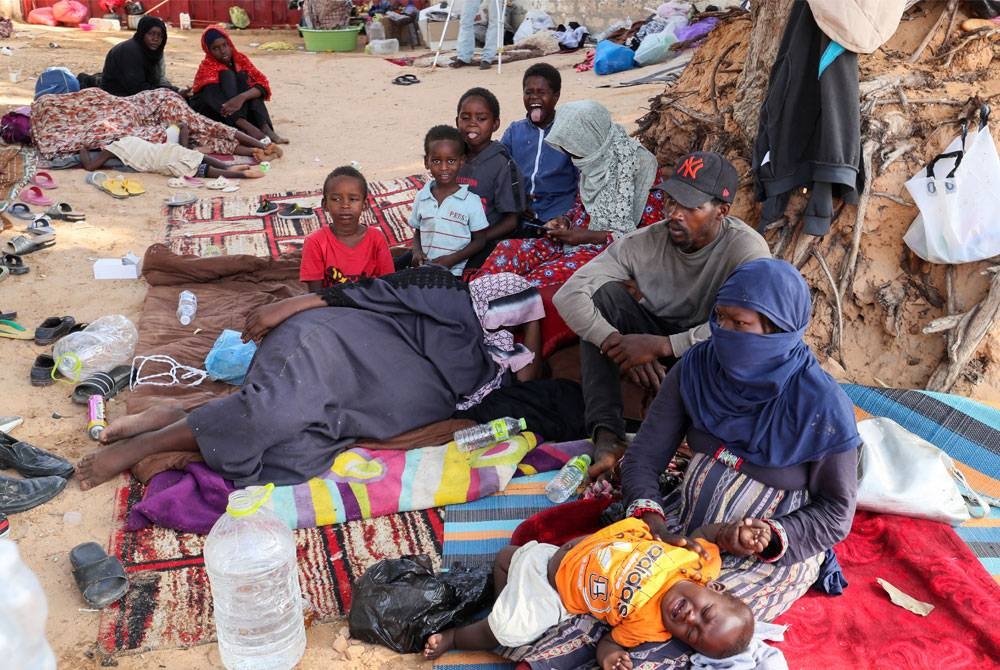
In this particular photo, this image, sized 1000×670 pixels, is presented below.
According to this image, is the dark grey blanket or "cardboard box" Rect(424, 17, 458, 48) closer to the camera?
the dark grey blanket

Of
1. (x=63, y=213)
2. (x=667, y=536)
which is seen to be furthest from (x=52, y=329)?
(x=667, y=536)

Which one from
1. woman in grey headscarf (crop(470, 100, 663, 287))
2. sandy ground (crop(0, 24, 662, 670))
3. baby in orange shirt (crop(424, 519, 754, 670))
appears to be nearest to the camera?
baby in orange shirt (crop(424, 519, 754, 670))

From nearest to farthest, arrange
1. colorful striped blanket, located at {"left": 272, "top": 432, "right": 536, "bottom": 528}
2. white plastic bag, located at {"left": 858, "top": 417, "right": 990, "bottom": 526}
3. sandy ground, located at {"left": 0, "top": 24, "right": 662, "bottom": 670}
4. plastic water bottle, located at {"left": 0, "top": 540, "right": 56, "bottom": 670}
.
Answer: plastic water bottle, located at {"left": 0, "top": 540, "right": 56, "bottom": 670}, sandy ground, located at {"left": 0, "top": 24, "right": 662, "bottom": 670}, white plastic bag, located at {"left": 858, "top": 417, "right": 990, "bottom": 526}, colorful striped blanket, located at {"left": 272, "top": 432, "right": 536, "bottom": 528}

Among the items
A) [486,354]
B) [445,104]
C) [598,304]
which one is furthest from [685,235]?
[445,104]

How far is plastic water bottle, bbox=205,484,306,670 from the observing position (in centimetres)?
262

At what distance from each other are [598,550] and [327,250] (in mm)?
2404

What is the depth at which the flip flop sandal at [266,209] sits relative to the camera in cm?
664

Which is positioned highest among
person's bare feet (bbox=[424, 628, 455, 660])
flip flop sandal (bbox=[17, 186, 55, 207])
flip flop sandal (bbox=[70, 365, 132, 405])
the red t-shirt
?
the red t-shirt

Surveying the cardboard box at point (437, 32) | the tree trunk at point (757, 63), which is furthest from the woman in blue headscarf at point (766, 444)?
the cardboard box at point (437, 32)

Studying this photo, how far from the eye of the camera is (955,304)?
13.4 ft

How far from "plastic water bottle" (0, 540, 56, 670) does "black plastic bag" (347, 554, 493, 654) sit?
937 millimetres

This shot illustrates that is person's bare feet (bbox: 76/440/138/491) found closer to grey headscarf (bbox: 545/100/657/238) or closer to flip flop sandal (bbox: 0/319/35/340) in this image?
flip flop sandal (bbox: 0/319/35/340)

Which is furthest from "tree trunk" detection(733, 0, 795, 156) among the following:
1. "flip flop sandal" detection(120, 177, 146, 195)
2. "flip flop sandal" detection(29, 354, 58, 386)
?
"flip flop sandal" detection(120, 177, 146, 195)

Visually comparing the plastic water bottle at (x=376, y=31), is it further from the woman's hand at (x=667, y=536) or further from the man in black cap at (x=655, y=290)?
the woman's hand at (x=667, y=536)
